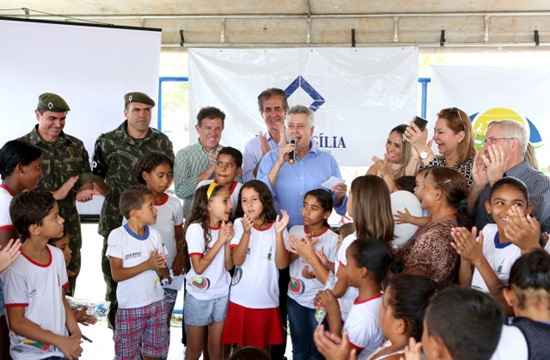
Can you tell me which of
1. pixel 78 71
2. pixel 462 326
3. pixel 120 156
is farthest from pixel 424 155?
pixel 78 71

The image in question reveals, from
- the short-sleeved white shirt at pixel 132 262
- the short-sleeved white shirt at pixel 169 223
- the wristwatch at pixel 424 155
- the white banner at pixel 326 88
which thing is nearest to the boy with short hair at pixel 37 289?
the short-sleeved white shirt at pixel 132 262

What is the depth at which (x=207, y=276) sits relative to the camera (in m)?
2.98

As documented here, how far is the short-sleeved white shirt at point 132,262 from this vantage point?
111 inches

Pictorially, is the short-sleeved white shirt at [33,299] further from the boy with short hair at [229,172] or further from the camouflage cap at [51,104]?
the camouflage cap at [51,104]

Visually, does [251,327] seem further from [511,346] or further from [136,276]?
[511,346]

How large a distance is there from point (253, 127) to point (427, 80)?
5.34 feet

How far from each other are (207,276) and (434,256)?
129 centimetres

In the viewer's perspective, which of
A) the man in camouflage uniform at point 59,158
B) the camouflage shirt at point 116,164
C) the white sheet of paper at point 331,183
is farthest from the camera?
the camouflage shirt at point 116,164

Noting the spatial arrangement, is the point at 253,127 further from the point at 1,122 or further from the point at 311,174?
the point at 1,122

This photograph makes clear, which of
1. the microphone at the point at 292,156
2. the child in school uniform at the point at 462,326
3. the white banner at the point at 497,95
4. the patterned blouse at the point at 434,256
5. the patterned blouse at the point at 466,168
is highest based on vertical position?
the white banner at the point at 497,95

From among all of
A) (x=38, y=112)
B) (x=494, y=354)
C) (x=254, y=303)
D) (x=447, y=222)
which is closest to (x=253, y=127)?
(x=38, y=112)

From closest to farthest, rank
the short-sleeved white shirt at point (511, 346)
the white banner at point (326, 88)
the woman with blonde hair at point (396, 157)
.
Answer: the short-sleeved white shirt at point (511, 346)
the woman with blonde hair at point (396, 157)
the white banner at point (326, 88)

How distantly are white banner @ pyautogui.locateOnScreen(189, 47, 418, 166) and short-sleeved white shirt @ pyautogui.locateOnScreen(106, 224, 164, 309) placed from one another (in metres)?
2.18

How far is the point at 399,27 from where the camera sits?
486cm
